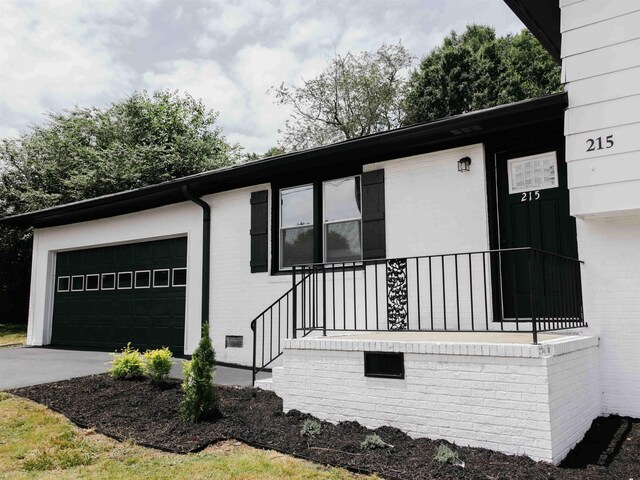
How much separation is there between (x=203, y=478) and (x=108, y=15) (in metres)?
8.57

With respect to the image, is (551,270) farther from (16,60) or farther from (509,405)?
(16,60)

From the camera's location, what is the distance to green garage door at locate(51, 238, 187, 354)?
9.63 metres

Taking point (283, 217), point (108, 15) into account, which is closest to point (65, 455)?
point (283, 217)

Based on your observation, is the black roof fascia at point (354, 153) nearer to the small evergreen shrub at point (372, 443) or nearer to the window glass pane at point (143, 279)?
the window glass pane at point (143, 279)

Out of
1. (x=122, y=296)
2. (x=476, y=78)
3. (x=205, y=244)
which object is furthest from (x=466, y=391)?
(x=476, y=78)

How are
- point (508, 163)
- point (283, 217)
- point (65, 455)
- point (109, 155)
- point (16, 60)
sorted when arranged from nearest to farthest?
point (65, 455) < point (508, 163) < point (283, 217) < point (16, 60) < point (109, 155)

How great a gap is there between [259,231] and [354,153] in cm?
207

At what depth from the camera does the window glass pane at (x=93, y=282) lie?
11131 mm

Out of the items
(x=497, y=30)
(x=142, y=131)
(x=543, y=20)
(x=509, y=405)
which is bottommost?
(x=509, y=405)

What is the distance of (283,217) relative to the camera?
821 centimetres

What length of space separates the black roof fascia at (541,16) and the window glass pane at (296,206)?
144 inches

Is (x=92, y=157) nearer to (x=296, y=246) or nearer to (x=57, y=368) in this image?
(x=57, y=368)

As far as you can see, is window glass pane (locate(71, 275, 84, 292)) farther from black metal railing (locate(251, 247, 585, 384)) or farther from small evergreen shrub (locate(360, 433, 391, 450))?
small evergreen shrub (locate(360, 433, 391, 450))

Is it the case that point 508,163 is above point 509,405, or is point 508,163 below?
above
